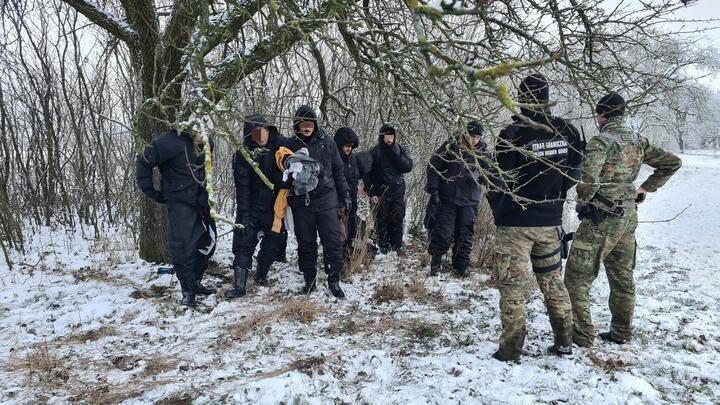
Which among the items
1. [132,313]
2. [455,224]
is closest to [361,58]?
[455,224]

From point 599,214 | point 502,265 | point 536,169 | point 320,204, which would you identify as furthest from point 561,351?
point 320,204

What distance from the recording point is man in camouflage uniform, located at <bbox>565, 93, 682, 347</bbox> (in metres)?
3.10

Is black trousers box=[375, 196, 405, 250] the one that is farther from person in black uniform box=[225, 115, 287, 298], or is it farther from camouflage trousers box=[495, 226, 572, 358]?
camouflage trousers box=[495, 226, 572, 358]

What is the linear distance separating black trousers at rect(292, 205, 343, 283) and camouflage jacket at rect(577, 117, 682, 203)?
219 centimetres

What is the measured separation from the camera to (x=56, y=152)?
6527 mm

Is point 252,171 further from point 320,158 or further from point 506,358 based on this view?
point 506,358

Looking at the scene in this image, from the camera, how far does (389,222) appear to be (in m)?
6.11

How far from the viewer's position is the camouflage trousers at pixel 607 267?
124 inches

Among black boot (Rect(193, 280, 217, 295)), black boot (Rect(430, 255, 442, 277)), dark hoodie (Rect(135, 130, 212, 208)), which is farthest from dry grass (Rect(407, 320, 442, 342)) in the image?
dark hoodie (Rect(135, 130, 212, 208))

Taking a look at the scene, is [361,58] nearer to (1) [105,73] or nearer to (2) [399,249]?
(2) [399,249]

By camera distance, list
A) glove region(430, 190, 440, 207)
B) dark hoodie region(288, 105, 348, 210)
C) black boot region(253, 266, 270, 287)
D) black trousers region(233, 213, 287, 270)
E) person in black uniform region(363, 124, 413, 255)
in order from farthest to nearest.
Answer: person in black uniform region(363, 124, 413, 255)
glove region(430, 190, 440, 207)
black boot region(253, 266, 270, 287)
black trousers region(233, 213, 287, 270)
dark hoodie region(288, 105, 348, 210)

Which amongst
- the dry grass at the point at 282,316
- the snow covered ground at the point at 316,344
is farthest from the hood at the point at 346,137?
the dry grass at the point at 282,316

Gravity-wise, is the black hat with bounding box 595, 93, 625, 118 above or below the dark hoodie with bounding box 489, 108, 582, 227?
above

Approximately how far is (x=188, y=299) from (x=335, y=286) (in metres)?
1.41
